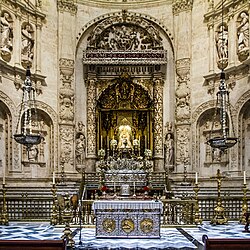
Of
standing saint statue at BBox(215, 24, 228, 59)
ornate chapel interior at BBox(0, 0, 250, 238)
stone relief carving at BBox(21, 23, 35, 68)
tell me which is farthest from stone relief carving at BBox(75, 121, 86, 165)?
standing saint statue at BBox(215, 24, 228, 59)

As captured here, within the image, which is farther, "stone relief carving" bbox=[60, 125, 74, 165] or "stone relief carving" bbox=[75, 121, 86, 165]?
"stone relief carving" bbox=[75, 121, 86, 165]

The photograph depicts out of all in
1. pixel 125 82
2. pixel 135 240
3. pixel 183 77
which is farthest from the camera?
pixel 125 82

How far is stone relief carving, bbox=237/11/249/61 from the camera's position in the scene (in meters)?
20.7

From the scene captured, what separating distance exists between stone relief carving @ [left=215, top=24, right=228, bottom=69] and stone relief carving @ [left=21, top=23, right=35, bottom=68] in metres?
8.61

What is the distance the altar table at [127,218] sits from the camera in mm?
12359

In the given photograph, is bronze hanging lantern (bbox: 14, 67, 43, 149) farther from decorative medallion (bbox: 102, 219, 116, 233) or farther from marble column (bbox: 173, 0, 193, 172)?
marble column (bbox: 173, 0, 193, 172)

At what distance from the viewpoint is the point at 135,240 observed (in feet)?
39.5

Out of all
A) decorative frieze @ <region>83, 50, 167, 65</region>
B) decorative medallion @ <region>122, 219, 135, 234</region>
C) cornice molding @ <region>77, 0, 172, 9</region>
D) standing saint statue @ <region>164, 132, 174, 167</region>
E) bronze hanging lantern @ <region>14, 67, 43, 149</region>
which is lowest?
decorative medallion @ <region>122, 219, 135, 234</region>

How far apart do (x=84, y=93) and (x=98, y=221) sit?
13.3 meters

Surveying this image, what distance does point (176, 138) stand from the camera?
942 inches

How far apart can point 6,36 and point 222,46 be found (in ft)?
31.3

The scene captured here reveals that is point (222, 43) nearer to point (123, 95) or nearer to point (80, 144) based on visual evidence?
point (123, 95)

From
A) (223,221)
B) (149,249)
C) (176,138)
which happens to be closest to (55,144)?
(176,138)

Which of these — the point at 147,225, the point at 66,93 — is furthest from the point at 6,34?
the point at 147,225
